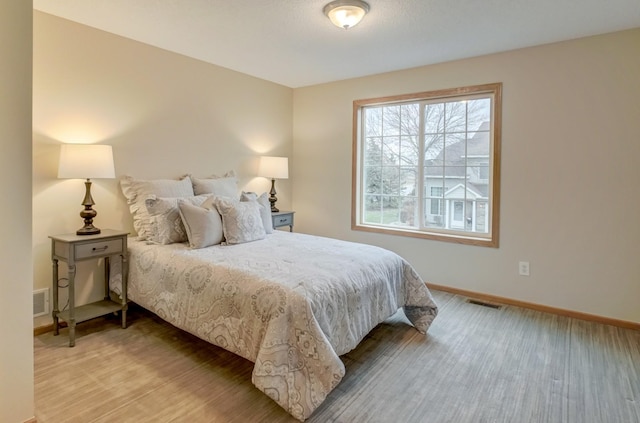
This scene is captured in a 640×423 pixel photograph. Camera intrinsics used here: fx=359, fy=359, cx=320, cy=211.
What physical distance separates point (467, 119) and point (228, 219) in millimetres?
2590

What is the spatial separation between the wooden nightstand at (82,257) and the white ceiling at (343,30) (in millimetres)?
1637

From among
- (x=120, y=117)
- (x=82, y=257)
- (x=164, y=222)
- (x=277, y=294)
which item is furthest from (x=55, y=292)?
(x=277, y=294)

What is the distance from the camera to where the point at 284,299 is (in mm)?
1899

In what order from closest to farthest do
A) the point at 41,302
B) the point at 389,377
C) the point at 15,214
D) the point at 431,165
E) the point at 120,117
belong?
the point at 15,214 → the point at 389,377 → the point at 41,302 → the point at 120,117 → the point at 431,165

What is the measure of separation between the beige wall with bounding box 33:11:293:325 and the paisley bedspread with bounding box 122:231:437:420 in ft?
2.00

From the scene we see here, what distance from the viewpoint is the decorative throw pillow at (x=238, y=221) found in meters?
2.95

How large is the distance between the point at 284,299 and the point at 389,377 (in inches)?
33.7

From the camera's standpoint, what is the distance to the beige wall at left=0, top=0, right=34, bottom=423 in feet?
4.94

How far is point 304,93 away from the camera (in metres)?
4.80

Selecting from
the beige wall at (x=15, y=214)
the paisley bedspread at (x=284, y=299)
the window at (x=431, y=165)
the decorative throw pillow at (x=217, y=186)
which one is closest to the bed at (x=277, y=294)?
the paisley bedspread at (x=284, y=299)

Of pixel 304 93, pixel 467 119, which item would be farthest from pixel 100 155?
pixel 467 119

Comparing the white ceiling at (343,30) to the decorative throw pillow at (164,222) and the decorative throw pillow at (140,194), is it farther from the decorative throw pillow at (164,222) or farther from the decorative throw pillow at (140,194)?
the decorative throw pillow at (164,222)

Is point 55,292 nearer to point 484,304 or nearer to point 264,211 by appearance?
point 264,211

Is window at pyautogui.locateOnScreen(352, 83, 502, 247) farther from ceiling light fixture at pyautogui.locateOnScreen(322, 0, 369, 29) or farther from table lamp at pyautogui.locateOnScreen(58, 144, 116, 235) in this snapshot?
table lamp at pyautogui.locateOnScreen(58, 144, 116, 235)
